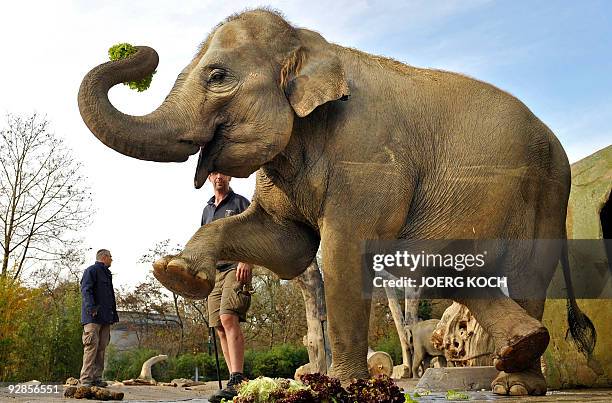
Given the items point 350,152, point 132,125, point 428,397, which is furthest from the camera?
point 428,397

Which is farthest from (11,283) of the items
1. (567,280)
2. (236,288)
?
(567,280)

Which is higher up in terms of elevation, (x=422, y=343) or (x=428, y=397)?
(x=422, y=343)

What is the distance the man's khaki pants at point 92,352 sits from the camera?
11914 millimetres

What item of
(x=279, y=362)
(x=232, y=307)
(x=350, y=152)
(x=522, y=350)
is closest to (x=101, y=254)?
(x=232, y=307)

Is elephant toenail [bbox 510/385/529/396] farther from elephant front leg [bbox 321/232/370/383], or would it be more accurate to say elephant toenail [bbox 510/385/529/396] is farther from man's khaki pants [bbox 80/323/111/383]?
man's khaki pants [bbox 80/323/111/383]

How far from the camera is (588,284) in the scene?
303 inches

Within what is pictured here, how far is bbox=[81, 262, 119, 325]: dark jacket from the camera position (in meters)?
12.0

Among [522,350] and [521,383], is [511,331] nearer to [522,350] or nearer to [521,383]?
[522,350]

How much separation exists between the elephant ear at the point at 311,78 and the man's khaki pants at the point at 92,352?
782 centimetres

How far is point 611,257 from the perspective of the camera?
7.51m

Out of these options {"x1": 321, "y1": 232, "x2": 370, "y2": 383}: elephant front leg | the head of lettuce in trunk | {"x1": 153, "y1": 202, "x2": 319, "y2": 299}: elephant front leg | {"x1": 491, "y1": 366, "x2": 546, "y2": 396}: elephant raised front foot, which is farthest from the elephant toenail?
the head of lettuce in trunk

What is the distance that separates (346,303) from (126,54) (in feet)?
8.13

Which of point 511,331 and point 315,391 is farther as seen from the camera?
point 511,331

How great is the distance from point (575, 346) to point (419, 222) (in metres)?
3.20
